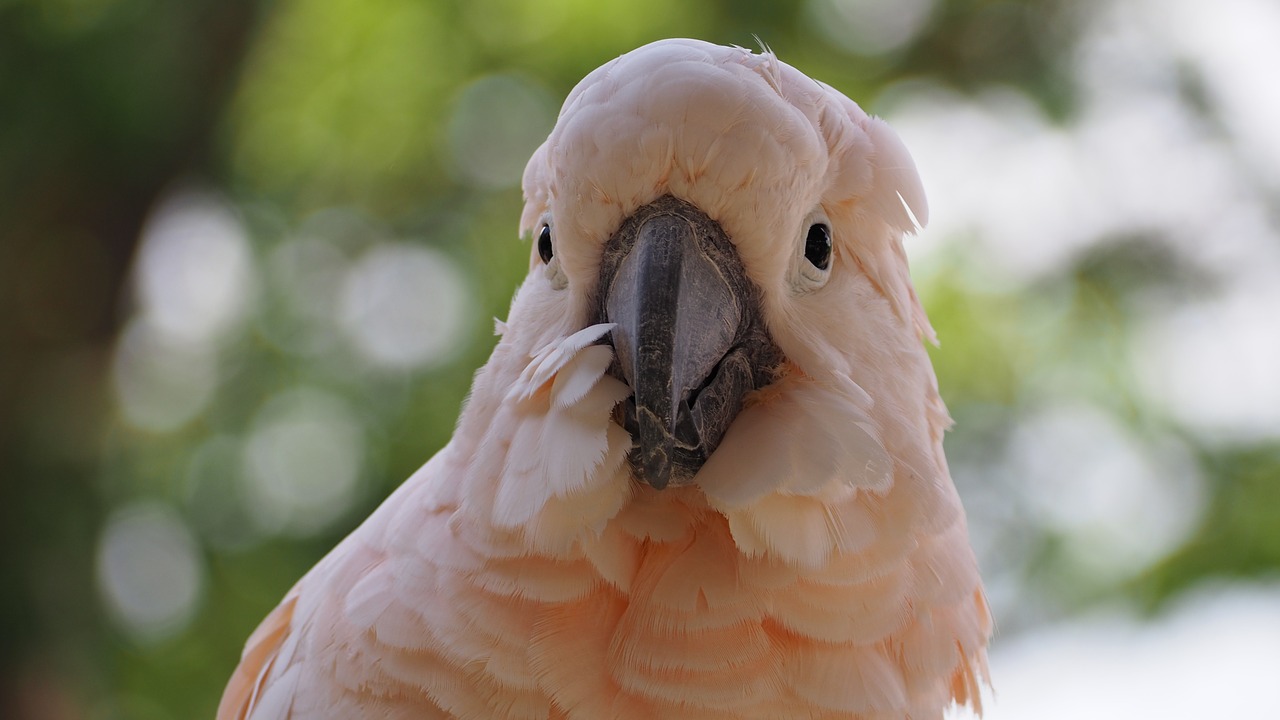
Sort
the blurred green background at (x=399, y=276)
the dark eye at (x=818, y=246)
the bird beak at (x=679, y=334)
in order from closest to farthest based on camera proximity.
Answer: the bird beak at (x=679, y=334) < the dark eye at (x=818, y=246) < the blurred green background at (x=399, y=276)

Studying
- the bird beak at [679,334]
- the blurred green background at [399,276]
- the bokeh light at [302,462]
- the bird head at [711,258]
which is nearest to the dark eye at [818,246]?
the bird head at [711,258]

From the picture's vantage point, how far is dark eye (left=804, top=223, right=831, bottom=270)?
110cm

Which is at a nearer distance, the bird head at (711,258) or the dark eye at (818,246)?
the bird head at (711,258)

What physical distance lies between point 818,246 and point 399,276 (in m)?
3.08

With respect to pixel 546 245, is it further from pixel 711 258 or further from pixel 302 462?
pixel 302 462

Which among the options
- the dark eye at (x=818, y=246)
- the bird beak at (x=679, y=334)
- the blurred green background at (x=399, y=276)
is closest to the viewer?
the bird beak at (x=679, y=334)

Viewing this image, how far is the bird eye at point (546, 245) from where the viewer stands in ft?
3.83

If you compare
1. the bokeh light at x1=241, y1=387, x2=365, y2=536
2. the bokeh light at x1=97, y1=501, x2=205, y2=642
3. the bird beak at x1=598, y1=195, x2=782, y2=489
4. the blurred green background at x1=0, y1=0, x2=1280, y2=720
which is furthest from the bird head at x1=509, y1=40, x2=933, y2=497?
the bokeh light at x1=97, y1=501, x2=205, y2=642

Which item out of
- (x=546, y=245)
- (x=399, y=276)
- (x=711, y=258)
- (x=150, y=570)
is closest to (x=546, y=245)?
(x=546, y=245)

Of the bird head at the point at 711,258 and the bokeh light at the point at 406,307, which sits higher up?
the bird head at the point at 711,258

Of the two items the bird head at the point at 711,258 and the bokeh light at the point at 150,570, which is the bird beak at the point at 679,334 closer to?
the bird head at the point at 711,258

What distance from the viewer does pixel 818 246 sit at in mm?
1108

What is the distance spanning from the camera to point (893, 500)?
1.05m

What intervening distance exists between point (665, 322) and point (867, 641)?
0.42 meters
